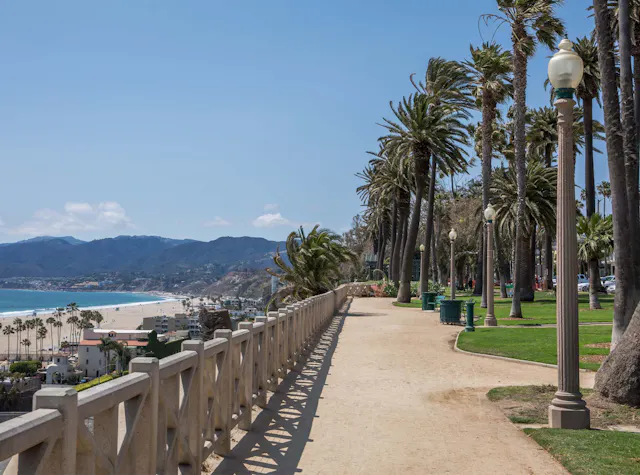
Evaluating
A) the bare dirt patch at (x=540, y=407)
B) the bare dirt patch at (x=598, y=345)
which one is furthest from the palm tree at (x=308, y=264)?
the bare dirt patch at (x=540, y=407)

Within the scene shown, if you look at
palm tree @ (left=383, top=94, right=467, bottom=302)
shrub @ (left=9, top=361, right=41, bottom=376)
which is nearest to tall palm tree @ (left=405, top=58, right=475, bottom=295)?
palm tree @ (left=383, top=94, right=467, bottom=302)

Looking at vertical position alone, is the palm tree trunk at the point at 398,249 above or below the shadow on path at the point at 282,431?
above

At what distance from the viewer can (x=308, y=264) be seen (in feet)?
106

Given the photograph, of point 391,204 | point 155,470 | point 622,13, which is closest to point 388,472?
point 155,470

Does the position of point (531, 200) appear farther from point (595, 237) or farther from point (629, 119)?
point (629, 119)

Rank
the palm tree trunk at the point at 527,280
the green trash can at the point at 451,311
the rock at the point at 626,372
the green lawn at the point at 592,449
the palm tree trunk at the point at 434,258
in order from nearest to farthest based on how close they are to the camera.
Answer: the green lawn at the point at 592,449 < the rock at the point at 626,372 < the green trash can at the point at 451,311 < the palm tree trunk at the point at 527,280 < the palm tree trunk at the point at 434,258

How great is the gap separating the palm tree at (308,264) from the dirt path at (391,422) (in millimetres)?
15681

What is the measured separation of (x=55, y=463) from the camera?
309 cm

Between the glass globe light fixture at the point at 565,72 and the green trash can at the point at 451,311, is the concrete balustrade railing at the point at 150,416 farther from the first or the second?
the green trash can at the point at 451,311

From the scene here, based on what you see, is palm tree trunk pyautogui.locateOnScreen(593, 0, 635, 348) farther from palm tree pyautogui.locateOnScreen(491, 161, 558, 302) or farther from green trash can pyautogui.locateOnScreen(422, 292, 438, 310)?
palm tree pyautogui.locateOnScreen(491, 161, 558, 302)

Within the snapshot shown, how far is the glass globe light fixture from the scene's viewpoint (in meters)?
8.84

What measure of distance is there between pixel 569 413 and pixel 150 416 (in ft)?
19.9

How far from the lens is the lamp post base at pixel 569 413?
27.1 feet

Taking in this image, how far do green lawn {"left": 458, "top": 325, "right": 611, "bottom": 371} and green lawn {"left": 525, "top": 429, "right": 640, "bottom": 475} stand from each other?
19.9 ft
